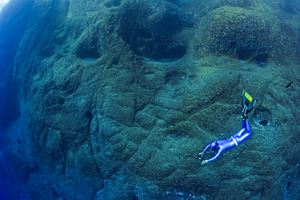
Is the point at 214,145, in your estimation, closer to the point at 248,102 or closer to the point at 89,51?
the point at 248,102

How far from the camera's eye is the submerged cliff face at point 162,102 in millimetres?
4215

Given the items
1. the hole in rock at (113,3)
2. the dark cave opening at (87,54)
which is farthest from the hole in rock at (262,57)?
the dark cave opening at (87,54)

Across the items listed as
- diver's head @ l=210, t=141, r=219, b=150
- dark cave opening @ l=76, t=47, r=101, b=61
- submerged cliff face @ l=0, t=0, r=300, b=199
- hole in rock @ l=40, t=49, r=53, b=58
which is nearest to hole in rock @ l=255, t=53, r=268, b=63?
submerged cliff face @ l=0, t=0, r=300, b=199

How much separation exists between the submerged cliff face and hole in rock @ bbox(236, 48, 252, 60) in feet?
0.11

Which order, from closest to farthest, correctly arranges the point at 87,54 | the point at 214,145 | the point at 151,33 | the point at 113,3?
the point at 214,145
the point at 151,33
the point at 113,3
the point at 87,54

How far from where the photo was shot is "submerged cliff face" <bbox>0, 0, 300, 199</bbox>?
13.8 feet

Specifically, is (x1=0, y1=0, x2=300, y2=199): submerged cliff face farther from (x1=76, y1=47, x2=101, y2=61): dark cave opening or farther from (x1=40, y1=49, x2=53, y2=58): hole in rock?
(x1=40, y1=49, x2=53, y2=58): hole in rock

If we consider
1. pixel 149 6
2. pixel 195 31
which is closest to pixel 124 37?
pixel 149 6

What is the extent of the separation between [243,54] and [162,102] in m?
3.20

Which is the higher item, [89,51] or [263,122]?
[89,51]

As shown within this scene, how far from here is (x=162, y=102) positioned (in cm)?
479

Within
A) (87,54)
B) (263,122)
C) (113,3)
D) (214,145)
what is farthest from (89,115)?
(263,122)

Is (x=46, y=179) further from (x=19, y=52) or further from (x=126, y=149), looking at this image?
(x=19, y=52)

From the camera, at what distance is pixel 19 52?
7785 mm
